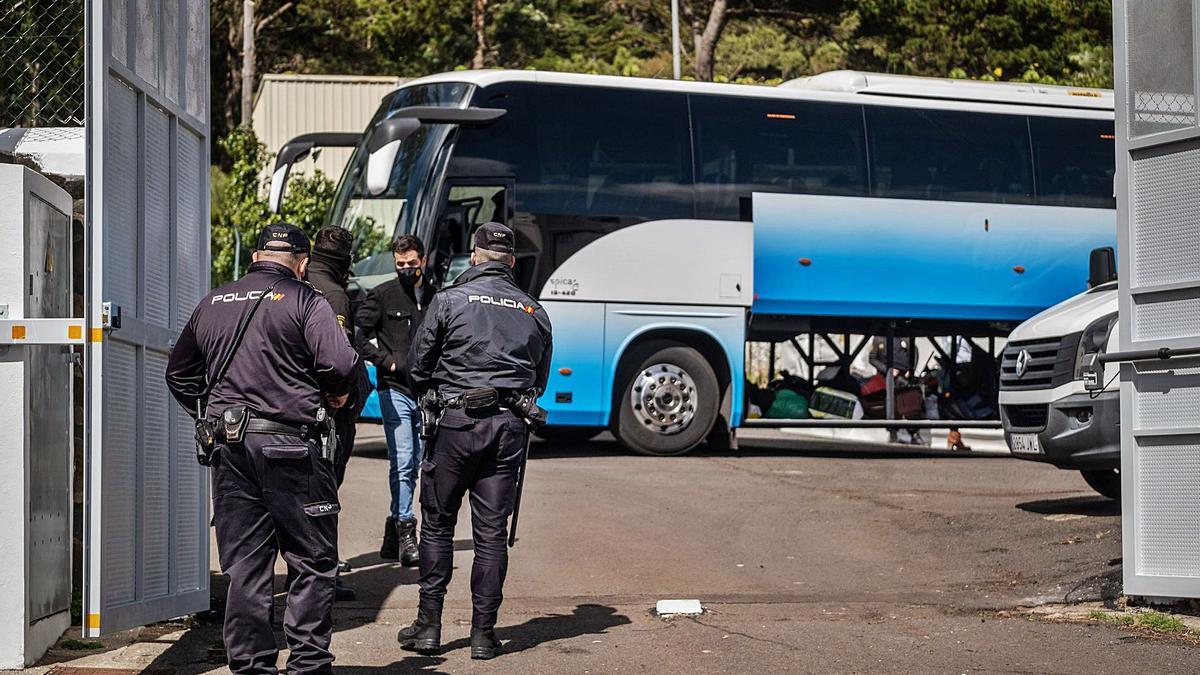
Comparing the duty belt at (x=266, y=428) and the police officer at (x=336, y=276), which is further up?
the police officer at (x=336, y=276)

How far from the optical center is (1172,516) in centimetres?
814

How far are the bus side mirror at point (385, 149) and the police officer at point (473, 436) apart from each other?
320 inches

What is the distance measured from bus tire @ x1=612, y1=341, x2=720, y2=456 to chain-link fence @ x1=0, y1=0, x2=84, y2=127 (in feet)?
30.5

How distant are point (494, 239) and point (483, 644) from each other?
1.84 meters

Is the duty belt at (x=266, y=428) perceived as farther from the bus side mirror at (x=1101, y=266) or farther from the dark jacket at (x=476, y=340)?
the bus side mirror at (x=1101, y=266)

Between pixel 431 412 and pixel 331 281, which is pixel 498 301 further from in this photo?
pixel 331 281

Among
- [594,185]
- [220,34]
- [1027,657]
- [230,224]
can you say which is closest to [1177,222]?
[1027,657]

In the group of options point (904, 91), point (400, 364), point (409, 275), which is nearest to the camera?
point (400, 364)

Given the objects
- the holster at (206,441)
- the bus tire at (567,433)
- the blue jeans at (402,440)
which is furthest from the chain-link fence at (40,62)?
the bus tire at (567,433)

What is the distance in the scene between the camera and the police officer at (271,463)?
5996mm

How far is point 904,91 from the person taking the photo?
18.4m

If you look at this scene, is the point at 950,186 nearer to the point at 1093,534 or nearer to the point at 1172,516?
the point at 1093,534

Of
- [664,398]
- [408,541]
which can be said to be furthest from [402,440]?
[664,398]

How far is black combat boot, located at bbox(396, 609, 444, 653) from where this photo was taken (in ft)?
24.1
